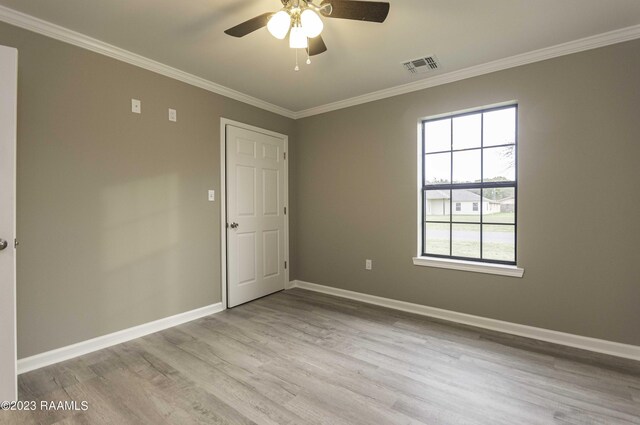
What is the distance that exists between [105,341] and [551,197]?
398 cm

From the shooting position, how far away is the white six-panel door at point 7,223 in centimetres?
172

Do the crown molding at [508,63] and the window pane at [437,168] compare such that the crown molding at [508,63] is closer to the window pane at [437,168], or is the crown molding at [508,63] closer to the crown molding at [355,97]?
the crown molding at [355,97]

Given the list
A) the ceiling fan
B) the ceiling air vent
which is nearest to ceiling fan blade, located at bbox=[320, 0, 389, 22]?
the ceiling fan

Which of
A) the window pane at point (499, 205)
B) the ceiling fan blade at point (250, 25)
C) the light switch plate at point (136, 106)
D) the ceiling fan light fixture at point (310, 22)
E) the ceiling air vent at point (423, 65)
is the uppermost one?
the ceiling air vent at point (423, 65)

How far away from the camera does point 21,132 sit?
2098 mm

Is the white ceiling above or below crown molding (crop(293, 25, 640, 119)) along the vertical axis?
above

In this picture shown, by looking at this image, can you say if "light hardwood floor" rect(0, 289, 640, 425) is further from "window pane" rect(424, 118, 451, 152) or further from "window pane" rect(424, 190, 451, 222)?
"window pane" rect(424, 118, 451, 152)

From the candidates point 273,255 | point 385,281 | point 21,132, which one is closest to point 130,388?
point 21,132

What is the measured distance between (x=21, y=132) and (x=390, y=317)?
3.47m

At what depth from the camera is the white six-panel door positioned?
5.64ft

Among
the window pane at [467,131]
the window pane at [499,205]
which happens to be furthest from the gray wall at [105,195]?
the window pane at [499,205]

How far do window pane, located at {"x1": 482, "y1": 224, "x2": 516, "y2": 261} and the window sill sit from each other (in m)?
0.11

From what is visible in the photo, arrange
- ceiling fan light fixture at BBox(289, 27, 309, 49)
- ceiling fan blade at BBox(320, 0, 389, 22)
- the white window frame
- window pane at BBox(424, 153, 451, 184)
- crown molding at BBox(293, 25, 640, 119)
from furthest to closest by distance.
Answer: window pane at BBox(424, 153, 451, 184), the white window frame, crown molding at BBox(293, 25, 640, 119), ceiling fan light fixture at BBox(289, 27, 309, 49), ceiling fan blade at BBox(320, 0, 389, 22)

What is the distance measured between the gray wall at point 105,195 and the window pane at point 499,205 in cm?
284
